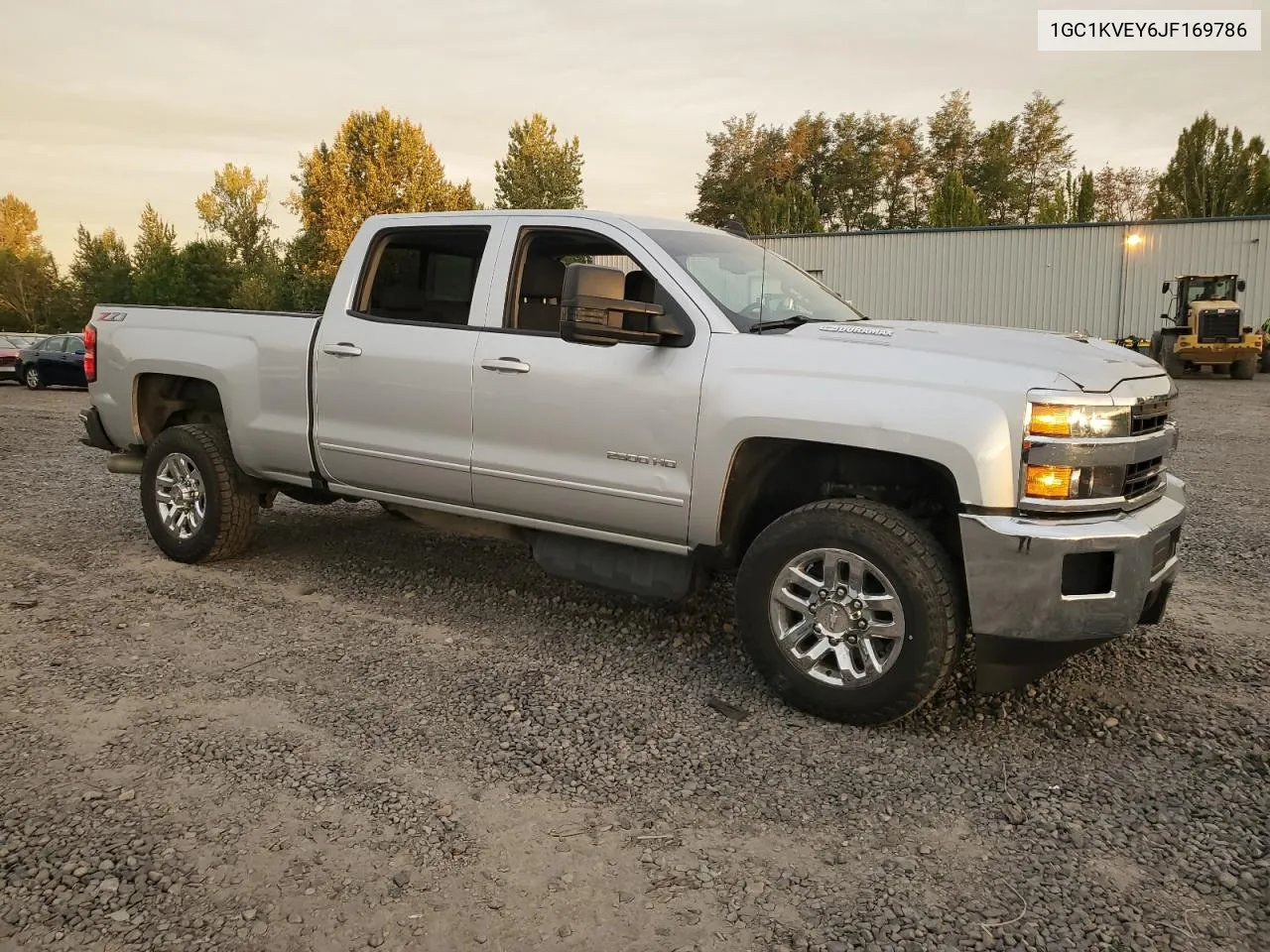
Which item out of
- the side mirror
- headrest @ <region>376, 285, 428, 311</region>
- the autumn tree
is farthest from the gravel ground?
A: the autumn tree

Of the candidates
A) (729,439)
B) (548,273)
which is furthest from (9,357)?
(729,439)

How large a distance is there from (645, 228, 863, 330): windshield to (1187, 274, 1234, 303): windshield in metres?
23.8

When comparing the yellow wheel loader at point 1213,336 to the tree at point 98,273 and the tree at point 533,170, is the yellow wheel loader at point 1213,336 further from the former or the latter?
the tree at point 98,273

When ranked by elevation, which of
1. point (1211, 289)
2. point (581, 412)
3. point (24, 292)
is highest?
point (24, 292)

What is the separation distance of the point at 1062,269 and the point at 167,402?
3013 centimetres

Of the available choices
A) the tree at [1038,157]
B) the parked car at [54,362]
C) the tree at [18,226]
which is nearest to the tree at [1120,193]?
the tree at [1038,157]

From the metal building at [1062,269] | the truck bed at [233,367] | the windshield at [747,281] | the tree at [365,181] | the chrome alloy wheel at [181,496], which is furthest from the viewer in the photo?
the tree at [365,181]

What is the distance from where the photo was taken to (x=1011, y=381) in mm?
3443

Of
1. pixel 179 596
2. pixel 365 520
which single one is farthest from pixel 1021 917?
pixel 365 520

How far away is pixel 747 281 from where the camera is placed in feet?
15.2

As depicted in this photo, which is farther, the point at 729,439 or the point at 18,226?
the point at 18,226

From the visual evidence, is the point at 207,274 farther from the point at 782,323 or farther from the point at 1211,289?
the point at 782,323

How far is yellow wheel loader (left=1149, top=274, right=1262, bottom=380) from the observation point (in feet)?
77.2

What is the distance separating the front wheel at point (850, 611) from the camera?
11.8 feet
